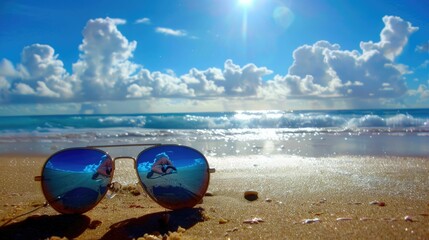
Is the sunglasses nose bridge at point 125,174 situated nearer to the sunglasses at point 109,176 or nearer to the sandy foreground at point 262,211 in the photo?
the sandy foreground at point 262,211

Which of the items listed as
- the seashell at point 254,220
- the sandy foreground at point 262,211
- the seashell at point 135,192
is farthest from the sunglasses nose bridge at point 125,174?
the seashell at point 254,220

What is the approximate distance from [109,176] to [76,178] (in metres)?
0.25

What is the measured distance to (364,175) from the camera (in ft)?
17.6

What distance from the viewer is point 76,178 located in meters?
2.98

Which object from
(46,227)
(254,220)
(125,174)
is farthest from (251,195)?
(125,174)

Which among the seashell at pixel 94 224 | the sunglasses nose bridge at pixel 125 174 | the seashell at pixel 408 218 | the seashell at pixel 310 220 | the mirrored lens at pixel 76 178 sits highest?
the mirrored lens at pixel 76 178

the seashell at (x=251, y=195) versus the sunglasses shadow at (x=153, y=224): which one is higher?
the sunglasses shadow at (x=153, y=224)

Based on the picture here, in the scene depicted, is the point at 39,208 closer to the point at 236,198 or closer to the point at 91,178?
the point at 91,178

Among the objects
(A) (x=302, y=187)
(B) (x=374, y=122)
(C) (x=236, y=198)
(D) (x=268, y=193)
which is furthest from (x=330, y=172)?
(B) (x=374, y=122)

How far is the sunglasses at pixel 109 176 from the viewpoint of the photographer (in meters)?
2.92

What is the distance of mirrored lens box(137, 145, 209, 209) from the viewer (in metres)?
3.10

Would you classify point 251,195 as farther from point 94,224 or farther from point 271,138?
point 271,138

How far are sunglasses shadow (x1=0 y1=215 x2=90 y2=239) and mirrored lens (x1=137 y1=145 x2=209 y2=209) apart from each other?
0.55 m

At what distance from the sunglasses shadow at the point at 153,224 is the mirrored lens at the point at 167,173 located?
13cm
